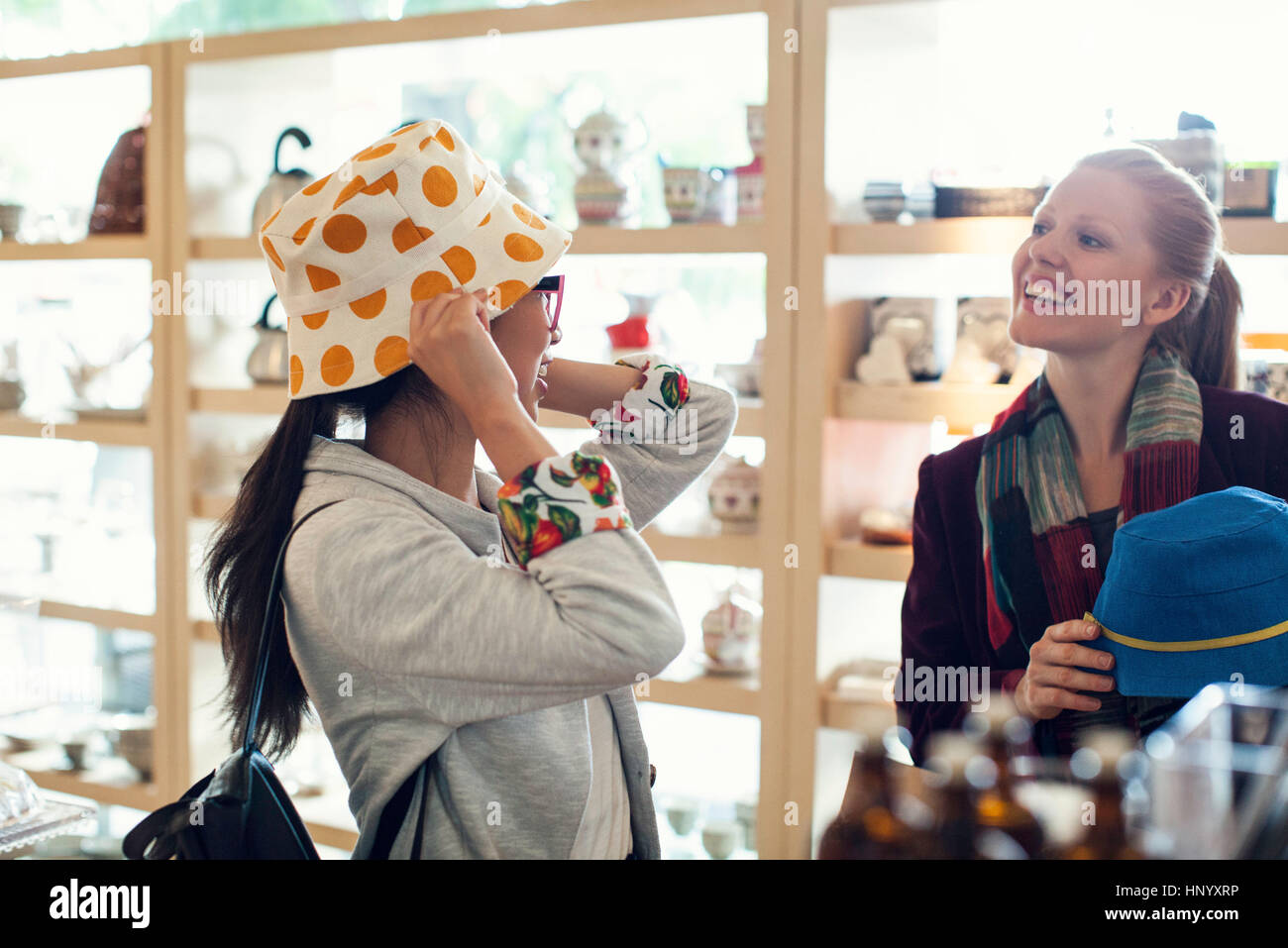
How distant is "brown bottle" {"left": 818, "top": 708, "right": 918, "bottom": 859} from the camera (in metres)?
Result: 0.89

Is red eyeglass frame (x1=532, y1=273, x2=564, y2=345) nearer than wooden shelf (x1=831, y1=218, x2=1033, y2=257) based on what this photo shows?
Yes

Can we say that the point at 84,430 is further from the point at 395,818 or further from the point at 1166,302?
the point at 1166,302

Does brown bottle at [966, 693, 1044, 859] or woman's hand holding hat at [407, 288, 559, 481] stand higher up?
woman's hand holding hat at [407, 288, 559, 481]

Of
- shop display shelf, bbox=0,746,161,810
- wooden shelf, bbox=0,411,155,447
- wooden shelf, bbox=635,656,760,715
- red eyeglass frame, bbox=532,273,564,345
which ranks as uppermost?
red eyeglass frame, bbox=532,273,564,345

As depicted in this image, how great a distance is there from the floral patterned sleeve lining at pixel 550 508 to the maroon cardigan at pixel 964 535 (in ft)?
2.52

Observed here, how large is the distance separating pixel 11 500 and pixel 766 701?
7.11 feet

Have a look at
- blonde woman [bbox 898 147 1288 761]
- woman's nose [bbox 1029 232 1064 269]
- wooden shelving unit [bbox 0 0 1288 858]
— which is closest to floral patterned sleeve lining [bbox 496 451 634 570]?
blonde woman [bbox 898 147 1288 761]

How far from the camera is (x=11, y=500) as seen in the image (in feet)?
9.38

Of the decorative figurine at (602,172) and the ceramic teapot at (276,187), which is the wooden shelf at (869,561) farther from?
the ceramic teapot at (276,187)

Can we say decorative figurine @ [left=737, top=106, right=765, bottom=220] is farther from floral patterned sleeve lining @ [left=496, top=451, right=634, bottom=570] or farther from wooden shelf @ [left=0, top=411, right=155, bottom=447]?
wooden shelf @ [left=0, top=411, right=155, bottom=447]

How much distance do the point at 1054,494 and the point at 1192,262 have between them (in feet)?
1.18

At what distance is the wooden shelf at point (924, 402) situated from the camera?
1.87 metres

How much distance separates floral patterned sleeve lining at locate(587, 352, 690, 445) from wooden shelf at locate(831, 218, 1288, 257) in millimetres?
833

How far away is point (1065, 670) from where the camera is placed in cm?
121
